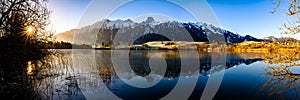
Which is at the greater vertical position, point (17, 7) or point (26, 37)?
point (17, 7)

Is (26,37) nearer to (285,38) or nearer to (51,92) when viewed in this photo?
(51,92)

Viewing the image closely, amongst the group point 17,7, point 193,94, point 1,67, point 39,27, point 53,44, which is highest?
point 17,7

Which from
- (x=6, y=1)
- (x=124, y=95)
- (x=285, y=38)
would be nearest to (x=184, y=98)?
(x=124, y=95)

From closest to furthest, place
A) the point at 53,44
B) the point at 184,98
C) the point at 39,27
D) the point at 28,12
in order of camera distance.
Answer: the point at 184,98 < the point at 28,12 < the point at 39,27 < the point at 53,44

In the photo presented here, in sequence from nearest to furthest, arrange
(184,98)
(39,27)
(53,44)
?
(184,98)
(39,27)
(53,44)

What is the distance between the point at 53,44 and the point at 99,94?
7160 mm

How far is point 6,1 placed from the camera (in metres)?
12.5

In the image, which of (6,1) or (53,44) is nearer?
(6,1)

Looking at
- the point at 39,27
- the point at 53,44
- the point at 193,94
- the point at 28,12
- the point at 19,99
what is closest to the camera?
the point at 19,99

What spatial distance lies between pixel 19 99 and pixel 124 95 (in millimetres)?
5017

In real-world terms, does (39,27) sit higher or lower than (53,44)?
higher

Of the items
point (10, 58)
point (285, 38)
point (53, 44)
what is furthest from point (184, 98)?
point (53, 44)

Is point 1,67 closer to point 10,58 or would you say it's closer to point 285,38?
point 10,58

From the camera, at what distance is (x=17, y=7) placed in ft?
42.2
